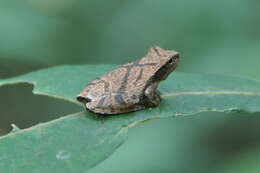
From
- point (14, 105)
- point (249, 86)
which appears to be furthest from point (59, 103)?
point (249, 86)

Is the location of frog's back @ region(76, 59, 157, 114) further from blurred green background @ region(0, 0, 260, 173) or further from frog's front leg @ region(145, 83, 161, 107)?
blurred green background @ region(0, 0, 260, 173)

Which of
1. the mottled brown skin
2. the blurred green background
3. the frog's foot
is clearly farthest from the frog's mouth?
the blurred green background

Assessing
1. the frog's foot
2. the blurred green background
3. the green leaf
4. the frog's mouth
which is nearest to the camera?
the green leaf

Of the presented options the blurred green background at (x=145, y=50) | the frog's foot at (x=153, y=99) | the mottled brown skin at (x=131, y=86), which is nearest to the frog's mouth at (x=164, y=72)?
the mottled brown skin at (x=131, y=86)

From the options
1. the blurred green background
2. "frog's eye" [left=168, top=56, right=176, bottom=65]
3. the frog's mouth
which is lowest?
the blurred green background

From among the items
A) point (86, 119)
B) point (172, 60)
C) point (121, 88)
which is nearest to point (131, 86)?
point (121, 88)

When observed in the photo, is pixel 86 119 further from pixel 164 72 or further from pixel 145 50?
pixel 145 50

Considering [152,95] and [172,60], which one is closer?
[152,95]

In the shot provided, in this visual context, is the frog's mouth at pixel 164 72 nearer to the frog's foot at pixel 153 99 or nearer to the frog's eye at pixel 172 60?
the frog's eye at pixel 172 60

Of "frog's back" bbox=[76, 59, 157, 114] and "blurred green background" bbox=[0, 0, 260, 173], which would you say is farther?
"blurred green background" bbox=[0, 0, 260, 173]
